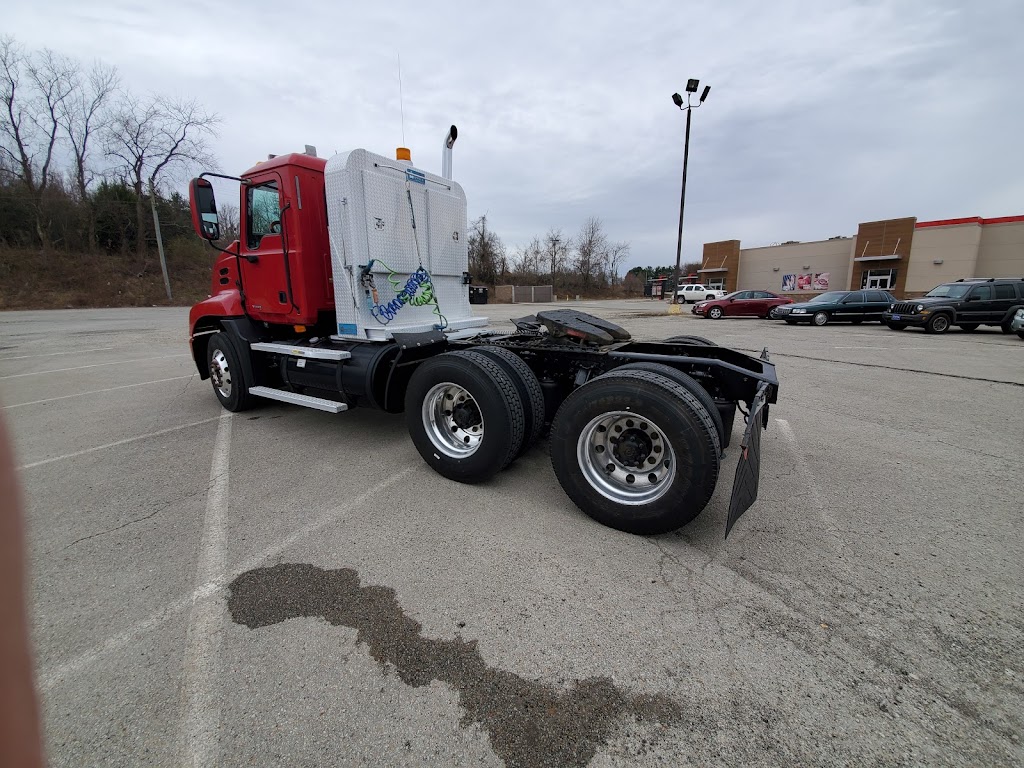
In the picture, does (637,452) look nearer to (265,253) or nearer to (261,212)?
(265,253)

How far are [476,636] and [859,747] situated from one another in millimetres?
1586

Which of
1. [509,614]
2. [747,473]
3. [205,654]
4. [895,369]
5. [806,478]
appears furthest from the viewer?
[895,369]

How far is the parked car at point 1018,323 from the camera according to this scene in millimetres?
13953

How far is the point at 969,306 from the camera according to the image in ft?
50.7

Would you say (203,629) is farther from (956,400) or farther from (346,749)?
(956,400)

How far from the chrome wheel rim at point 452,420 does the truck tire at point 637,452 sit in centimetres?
95

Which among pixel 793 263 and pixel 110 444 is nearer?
pixel 110 444

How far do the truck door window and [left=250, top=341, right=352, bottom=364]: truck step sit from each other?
116 cm

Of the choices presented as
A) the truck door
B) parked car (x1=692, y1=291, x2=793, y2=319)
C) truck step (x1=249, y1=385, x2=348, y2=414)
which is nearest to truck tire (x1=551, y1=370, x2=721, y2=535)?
truck step (x1=249, y1=385, x2=348, y2=414)

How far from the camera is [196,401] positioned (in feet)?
22.3

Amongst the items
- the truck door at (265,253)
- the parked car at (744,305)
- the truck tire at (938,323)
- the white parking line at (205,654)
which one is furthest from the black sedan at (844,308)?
the white parking line at (205,654)

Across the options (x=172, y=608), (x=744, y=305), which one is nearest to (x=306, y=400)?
(x=172, y=608)

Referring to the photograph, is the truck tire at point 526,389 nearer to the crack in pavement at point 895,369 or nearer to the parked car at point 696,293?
the crack in pavement at point 895,369

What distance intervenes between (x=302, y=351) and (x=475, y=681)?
4.00m
